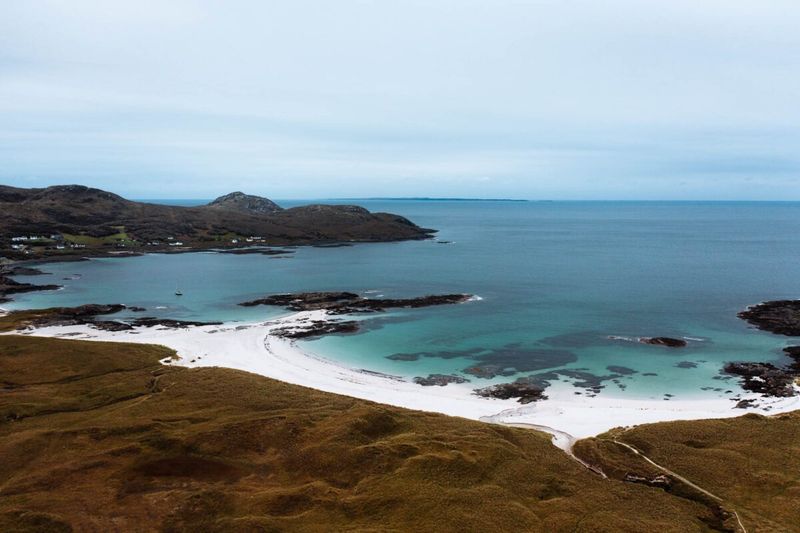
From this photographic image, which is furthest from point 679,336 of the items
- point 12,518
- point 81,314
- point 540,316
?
point 81,314

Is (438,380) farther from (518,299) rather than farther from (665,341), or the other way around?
(518,299)

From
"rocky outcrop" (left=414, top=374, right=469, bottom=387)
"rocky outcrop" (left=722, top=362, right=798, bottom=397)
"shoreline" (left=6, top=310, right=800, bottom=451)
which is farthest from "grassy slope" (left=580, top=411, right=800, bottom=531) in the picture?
"rocky outcrop" (left=414, top=374, right=469, bottom=387)

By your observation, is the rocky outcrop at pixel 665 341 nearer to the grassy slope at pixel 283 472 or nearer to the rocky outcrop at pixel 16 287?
the grassy slope at pixel 283 472

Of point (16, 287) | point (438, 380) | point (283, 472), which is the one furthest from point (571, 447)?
point (16, 287)

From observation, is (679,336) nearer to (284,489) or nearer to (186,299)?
(284,489)

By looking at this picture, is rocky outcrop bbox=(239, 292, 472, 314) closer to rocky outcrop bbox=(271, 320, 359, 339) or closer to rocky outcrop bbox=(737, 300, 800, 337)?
rocky outcrop bbox=(271, 320, 359, 339)

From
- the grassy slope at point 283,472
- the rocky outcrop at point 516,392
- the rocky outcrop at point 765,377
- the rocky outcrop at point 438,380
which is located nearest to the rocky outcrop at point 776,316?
the rocky outcrop at point 765,377
